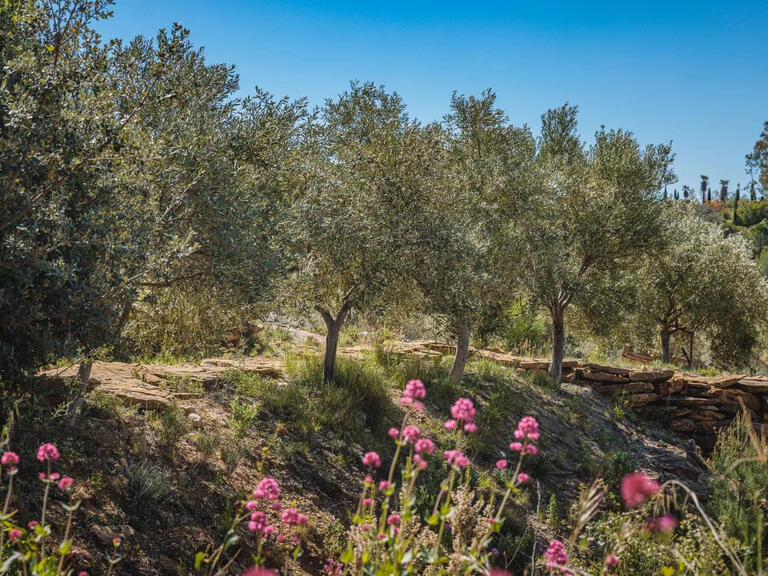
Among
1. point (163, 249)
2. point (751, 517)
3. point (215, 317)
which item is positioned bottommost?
point (751, 517)

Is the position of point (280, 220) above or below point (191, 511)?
above

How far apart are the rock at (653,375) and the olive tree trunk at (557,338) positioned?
2738mm

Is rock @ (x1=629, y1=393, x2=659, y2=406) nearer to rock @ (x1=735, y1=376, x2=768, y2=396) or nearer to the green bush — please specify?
the green bush

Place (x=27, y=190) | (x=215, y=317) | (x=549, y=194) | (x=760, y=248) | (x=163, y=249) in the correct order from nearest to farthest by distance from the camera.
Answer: (x=27, y=190) → (x=163, y=249) → (x=215, y=317) → (x=549, y=194) → (x=760, y=248)

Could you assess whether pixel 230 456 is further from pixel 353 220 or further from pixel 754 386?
pixel 754 386

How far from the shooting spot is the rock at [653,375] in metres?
18.6

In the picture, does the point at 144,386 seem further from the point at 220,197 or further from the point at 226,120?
the point at 226,120

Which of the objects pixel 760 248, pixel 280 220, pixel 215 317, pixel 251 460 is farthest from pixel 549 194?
pixel 760 248

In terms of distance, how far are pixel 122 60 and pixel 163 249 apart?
2.98 metres

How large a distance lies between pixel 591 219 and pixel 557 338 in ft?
13.3

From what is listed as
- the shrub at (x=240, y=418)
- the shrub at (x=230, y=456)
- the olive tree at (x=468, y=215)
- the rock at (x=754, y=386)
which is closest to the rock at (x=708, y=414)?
the rock at (x=754, y=386)

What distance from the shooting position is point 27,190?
18.4 ft

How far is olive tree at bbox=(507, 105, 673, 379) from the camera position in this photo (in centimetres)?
1606

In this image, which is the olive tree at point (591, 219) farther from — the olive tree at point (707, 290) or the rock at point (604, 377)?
the olive tree at point (707, 290)
